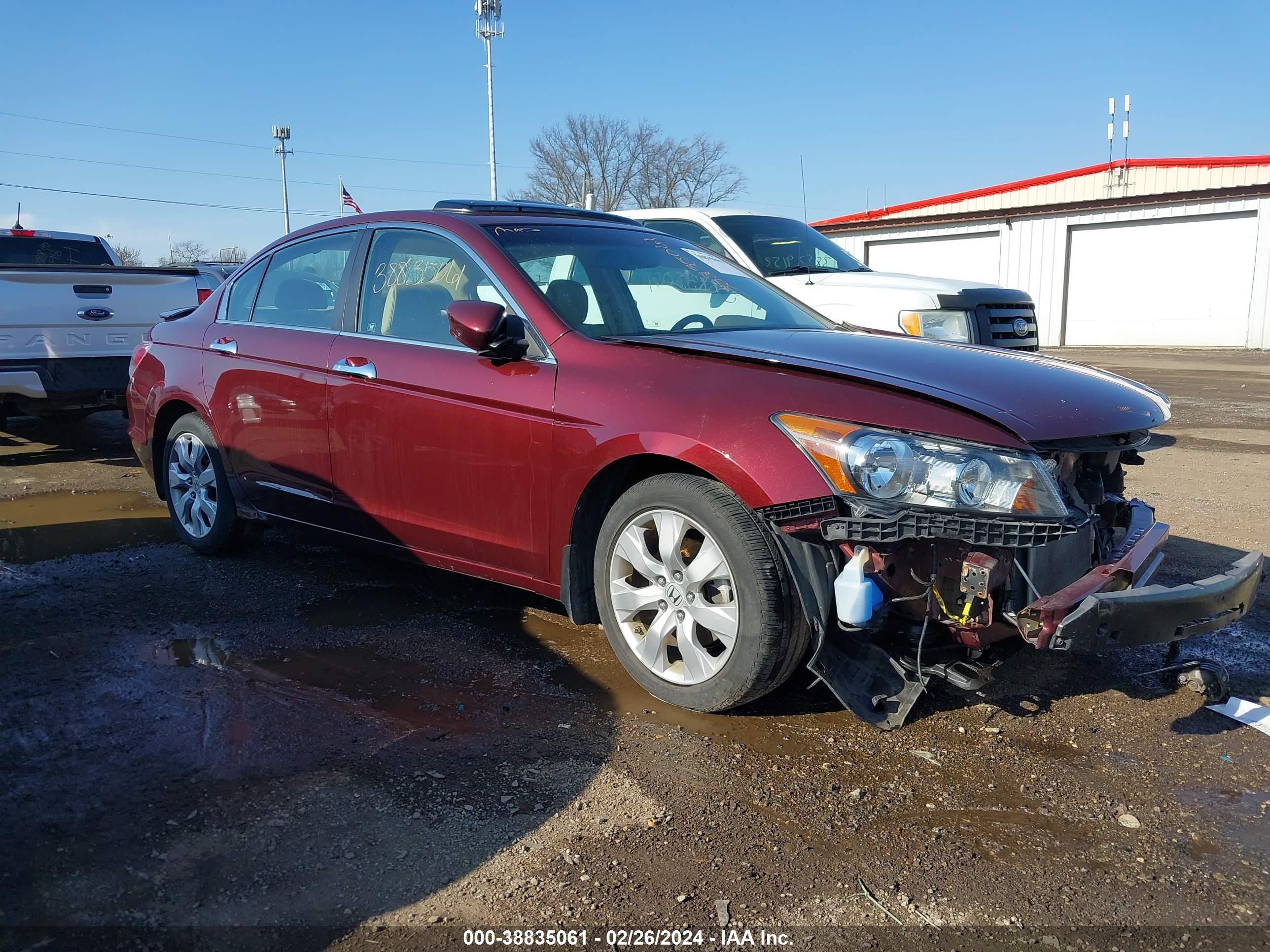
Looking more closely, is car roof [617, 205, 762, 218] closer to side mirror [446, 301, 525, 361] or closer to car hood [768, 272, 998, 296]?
car hood [768, 272, 998, 296]

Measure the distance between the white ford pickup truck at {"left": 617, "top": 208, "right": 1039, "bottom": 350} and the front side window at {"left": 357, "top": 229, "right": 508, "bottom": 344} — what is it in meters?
3.00

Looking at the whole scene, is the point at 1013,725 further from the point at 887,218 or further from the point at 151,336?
the point at 887,218

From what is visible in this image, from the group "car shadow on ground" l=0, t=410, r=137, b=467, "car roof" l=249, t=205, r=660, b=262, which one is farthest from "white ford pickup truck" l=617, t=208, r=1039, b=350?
A: "car shadow on ground" l=0, t=410, r=137, b=467

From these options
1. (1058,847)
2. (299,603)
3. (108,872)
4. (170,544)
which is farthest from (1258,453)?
(108,872)

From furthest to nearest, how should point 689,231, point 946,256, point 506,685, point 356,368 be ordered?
point 946,256
point 689,231
point 356,368
point 506,685

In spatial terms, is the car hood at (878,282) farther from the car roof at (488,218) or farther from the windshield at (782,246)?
the car roof at (488,218)

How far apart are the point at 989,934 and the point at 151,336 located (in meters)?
5.32

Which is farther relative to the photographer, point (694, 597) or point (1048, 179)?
point (1048, 179)

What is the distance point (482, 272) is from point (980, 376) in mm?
1963

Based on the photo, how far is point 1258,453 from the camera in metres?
8.59

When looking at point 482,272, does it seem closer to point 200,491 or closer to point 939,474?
point 939,474

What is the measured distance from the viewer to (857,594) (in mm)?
2986

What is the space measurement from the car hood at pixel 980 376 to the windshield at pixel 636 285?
225 millimetres

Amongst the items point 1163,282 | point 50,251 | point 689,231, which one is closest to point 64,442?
point 50,251
